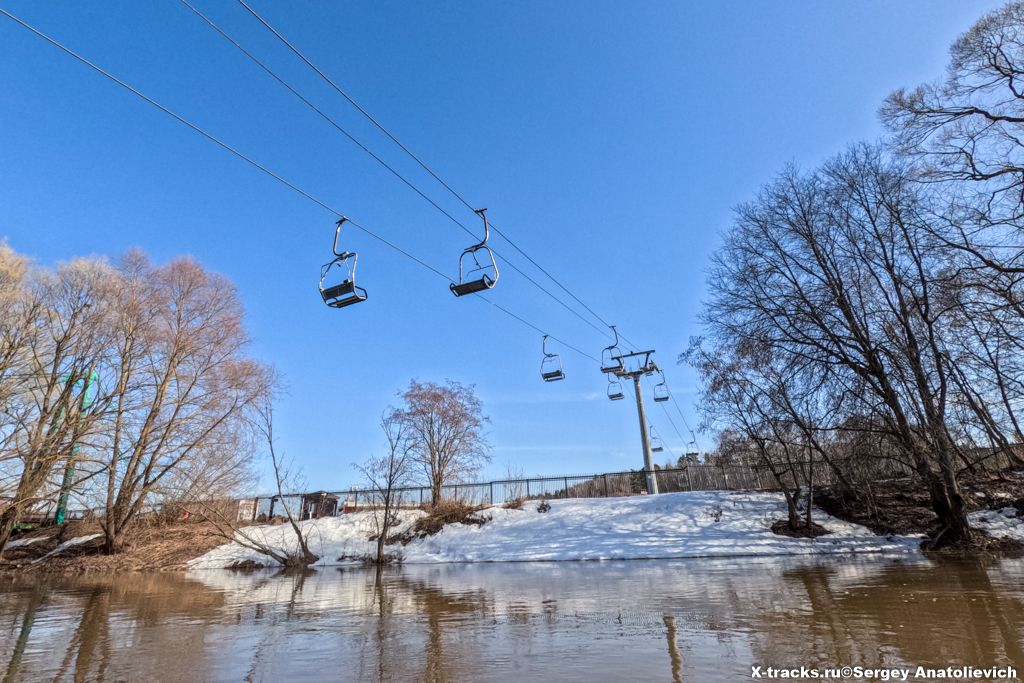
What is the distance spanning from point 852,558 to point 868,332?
23.2ft

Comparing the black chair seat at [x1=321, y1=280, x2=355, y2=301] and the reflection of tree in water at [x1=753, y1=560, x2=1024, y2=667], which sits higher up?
the black chair seat at [x1=321, y1=280, x2=355, y2=301]

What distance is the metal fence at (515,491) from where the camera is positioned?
1093 inches

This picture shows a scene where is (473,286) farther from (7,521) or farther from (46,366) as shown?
(7,521)

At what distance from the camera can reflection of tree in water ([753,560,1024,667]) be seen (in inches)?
168

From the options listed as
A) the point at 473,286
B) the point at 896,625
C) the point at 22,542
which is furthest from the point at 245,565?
the point at 896,625

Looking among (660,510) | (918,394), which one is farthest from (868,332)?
(660,510)

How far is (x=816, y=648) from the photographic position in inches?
182

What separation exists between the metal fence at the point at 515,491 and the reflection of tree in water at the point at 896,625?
19.2 meters

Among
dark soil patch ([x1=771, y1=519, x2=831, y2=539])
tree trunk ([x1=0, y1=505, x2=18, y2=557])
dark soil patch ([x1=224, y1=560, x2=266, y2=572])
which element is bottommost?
dark soil patch ([x1=224, y1=560, x2=266, y2=572])

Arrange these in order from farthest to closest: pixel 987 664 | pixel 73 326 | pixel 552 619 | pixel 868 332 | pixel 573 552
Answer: pixel 573 552, pixel 73 326, pixel 868 332, pixel 552 619, pixel 987 664

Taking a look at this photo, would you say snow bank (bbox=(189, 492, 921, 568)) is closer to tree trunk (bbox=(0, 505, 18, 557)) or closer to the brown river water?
the brown river water

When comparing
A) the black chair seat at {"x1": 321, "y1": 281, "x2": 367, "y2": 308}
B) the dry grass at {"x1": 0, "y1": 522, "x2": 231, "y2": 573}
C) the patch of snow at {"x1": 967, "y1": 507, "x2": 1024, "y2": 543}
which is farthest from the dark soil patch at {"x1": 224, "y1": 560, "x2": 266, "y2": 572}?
the patch of snow at {"x1": 967, "y1": 507, "x2": 1024, "y2": 543}

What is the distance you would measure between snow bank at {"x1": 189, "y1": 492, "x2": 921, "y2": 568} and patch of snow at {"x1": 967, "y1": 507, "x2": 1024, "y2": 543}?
2.07 m

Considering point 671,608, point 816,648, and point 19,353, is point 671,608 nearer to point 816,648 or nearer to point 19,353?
point 816,648
